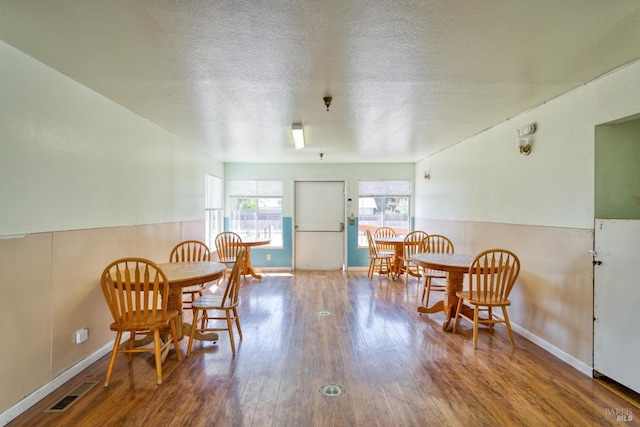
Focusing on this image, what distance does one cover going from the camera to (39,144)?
2.11m

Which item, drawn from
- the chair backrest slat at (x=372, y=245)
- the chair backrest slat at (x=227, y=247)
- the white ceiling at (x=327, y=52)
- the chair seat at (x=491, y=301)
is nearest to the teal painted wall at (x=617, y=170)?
the white ceiling at (x=327, y=52)

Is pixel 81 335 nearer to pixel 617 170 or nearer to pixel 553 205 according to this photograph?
pixel 553 205

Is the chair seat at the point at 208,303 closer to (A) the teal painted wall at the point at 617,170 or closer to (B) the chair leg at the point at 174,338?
(B) the chair leg at the point at 174,338

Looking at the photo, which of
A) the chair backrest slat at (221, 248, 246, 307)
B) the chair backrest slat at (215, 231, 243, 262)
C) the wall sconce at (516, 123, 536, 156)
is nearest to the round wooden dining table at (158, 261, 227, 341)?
the chair backrest slat at (221, 248, 246, 307)

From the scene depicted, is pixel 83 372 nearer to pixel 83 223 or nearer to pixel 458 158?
pixel 83 223

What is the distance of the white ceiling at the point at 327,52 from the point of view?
5.07 ft

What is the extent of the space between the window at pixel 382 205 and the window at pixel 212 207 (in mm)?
2980

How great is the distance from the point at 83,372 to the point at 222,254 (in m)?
2.97

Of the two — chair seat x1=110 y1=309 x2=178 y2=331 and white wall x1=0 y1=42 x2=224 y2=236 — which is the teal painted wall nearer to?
chair seat x1=110 y1=309 x2=178 y2=331

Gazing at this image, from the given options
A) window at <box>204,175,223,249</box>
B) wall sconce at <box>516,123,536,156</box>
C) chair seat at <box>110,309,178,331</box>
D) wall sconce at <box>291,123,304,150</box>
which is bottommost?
chair seat at <box>110,309,178,331</box>

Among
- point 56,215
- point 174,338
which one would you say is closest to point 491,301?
point 174,338

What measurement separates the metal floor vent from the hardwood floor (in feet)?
0.15

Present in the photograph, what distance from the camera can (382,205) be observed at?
261 inches

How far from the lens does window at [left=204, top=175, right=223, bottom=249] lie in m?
5.65
